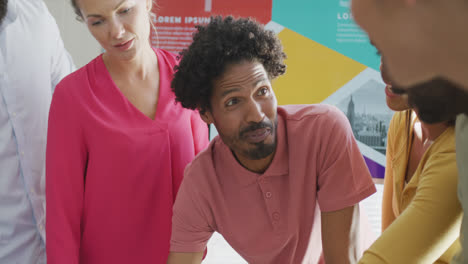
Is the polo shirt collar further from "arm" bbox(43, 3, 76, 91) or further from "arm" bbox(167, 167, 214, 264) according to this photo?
"arm" bbox(43, 3, 76, 91)

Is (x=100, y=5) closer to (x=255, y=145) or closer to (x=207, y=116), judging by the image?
(x=207, y=116)

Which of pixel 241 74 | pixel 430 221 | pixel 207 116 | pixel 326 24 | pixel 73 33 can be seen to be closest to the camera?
pixel 430 221

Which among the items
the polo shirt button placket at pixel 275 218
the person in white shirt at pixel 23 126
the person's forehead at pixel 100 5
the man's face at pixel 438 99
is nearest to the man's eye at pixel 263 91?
the polo shirt button placket at pixel 275 218

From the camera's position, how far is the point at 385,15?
0.38 meters

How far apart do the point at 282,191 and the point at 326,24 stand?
1.50m

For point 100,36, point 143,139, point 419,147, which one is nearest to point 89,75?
point 100,36

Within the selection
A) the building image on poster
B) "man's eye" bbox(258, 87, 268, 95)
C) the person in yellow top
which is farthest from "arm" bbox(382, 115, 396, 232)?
the building image on poster

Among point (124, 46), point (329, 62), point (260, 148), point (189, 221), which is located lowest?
point (189, 221)

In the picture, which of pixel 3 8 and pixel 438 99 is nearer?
pixel 438 99

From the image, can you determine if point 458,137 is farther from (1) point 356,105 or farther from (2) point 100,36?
(1) point 356,105

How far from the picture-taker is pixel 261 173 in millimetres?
1267

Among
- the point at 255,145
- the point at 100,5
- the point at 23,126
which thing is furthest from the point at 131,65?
the point at 255,145

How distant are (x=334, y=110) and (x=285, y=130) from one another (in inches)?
5.8

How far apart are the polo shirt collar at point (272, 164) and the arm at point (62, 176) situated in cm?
43
